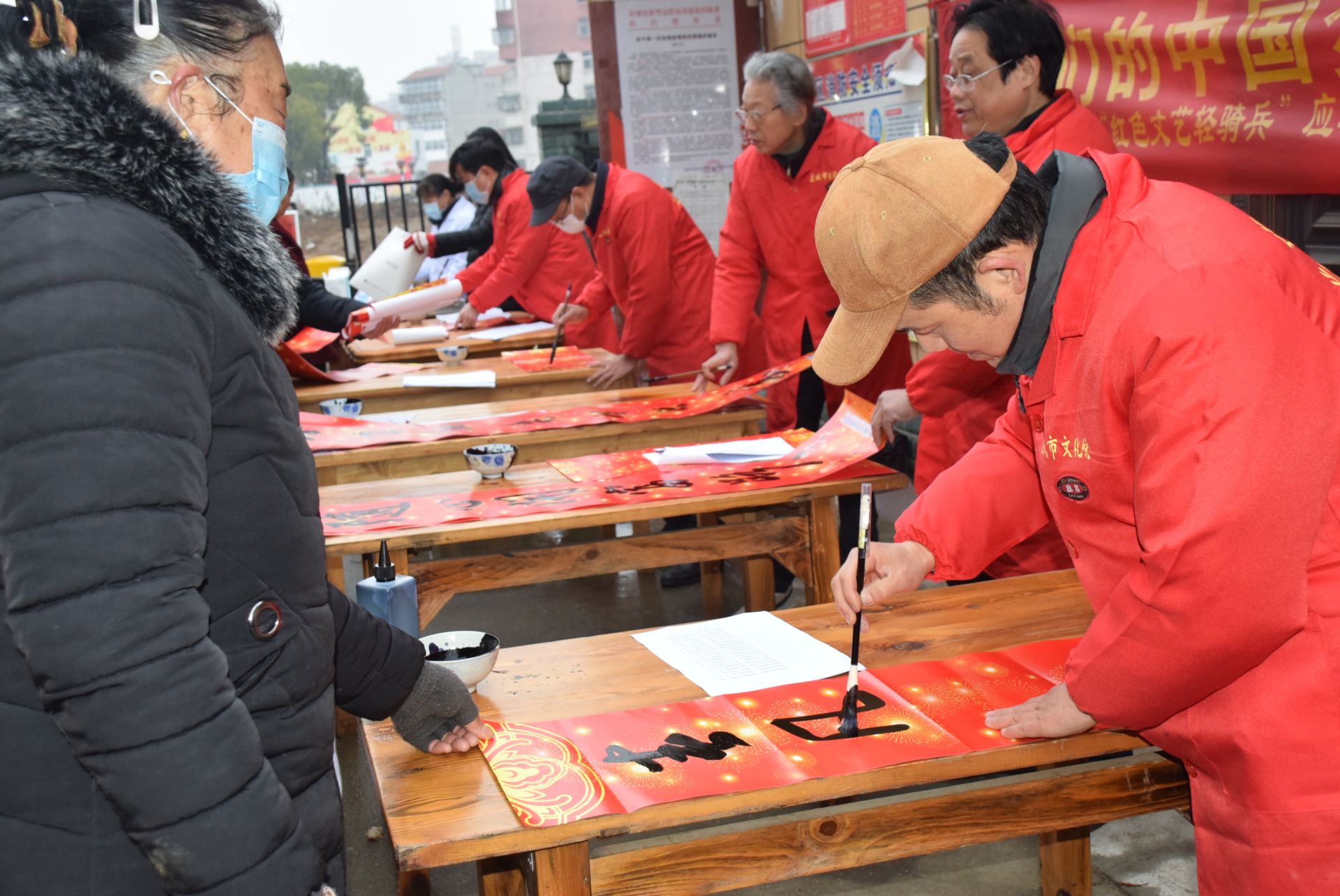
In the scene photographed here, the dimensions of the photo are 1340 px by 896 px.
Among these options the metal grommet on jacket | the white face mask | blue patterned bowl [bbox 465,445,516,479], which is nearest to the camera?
the metal grommet on jacket

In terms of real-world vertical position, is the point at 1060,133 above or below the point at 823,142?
below

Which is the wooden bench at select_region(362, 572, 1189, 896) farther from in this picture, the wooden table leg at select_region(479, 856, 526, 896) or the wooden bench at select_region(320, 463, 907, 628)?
the wooden bench at select_region(320, 463, 907, 628)

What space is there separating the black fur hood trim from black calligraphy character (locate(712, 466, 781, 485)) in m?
1.68

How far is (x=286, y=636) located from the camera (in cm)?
94

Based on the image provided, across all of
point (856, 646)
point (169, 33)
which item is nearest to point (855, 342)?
point (856, 646)

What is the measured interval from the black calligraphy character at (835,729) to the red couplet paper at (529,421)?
170cm

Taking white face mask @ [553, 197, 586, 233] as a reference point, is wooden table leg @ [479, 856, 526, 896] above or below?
below

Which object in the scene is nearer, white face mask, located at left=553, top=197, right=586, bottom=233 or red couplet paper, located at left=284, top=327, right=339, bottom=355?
white face mask, located at left=553, top=197, right=586, bottom=233

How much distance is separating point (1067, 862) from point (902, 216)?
1336 millimetres

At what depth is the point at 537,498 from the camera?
8.20ft

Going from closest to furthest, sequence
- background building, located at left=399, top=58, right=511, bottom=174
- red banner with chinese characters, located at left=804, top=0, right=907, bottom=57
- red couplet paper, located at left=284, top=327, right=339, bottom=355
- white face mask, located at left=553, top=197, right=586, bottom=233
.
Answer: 1. white face mask, located at left=553, top=197, right=586, bottom=233
2. red couplet paper, located at left=284, top=327, right=339, bottom=355
3. red banner with chinese characters, located at left=804, top=0, right=907, bottom=57
4. background building, located at left=399, top=58, right=511, bottom=174

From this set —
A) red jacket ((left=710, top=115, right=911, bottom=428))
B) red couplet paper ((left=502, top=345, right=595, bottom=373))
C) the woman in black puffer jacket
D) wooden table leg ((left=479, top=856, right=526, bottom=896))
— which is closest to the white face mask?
red couplet paper ((left=502, top=345, right=595, bottom=373))

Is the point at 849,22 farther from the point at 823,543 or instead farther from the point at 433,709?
the point at 433,709

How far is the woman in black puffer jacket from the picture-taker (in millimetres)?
754
